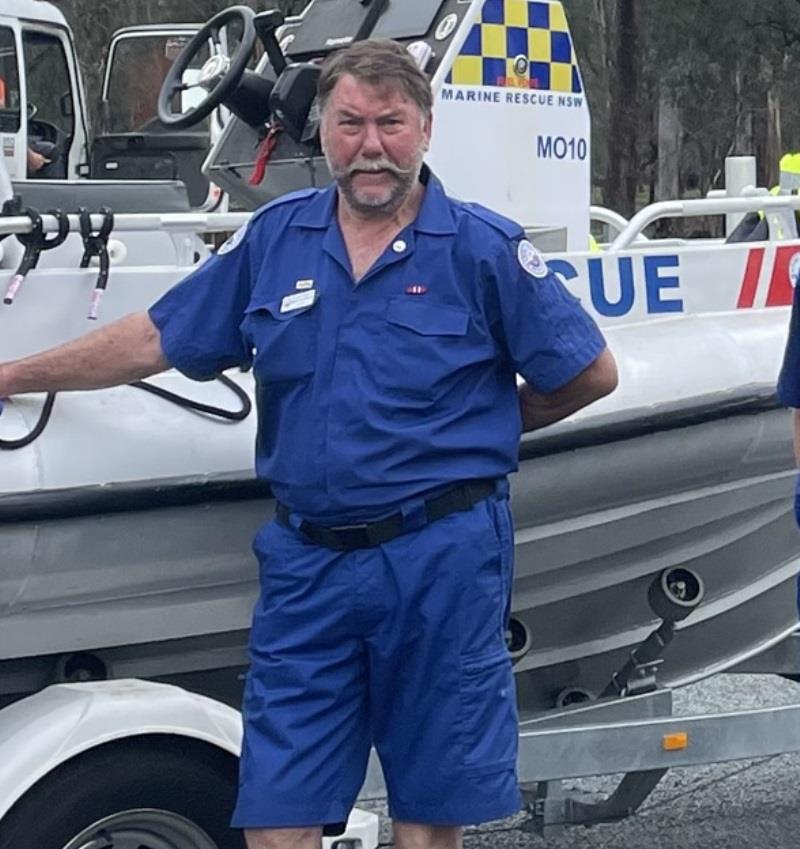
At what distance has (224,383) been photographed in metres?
3.23

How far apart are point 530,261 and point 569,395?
236mm

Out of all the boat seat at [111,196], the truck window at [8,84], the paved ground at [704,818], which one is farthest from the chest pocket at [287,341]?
the truck window at [8,84]

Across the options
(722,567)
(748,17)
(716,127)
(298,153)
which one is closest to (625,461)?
(722,567)

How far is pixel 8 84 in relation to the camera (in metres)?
8.09

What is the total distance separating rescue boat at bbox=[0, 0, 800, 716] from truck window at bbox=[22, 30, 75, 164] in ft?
13.7

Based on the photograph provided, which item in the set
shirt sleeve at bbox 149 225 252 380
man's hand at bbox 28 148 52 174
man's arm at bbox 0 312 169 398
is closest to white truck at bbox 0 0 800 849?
man's arm at bbox 0 312 169 398

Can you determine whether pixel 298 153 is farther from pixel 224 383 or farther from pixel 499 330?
pixel 499 330

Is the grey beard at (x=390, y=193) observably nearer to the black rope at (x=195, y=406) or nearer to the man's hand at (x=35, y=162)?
the black rope at (x=195, y=406)

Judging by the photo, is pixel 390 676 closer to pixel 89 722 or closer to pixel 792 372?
pixel 89 722

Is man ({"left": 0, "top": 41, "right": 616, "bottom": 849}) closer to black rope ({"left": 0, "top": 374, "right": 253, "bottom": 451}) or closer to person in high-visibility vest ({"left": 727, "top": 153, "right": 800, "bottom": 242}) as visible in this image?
black rope ({"left": 0, "top": 374, "right": 253, "bottom": 451})

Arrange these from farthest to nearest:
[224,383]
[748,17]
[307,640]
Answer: [748,17]
[224,383]
[307,640]

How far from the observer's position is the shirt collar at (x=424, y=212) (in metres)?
2.73

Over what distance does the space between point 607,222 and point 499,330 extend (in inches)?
87.9

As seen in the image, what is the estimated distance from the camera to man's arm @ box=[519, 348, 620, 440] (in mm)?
2824
